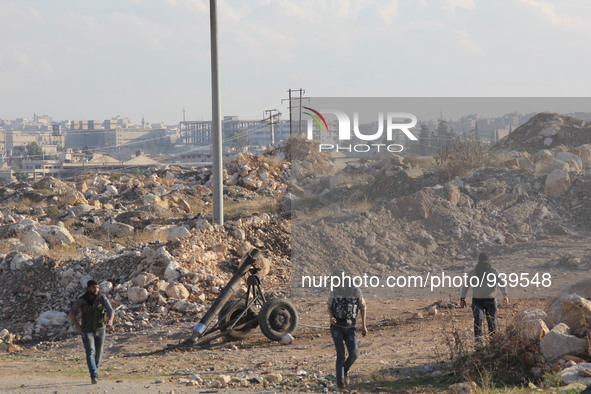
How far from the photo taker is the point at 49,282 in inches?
543

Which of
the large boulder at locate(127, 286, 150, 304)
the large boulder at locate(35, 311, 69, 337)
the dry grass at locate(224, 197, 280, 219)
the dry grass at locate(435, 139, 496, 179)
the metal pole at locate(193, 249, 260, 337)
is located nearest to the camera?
the metal pole at locate(193, 249, 260, 337)

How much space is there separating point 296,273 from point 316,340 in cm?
425

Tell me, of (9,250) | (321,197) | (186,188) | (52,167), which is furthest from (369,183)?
(52,167)

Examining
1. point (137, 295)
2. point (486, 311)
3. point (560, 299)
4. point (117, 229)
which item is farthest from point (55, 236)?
point (560, 299)

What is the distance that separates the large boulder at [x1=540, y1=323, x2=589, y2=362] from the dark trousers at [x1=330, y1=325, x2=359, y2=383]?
210cm

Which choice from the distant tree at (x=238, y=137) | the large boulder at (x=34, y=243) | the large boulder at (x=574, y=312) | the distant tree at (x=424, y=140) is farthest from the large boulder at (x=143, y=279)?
the distant tree at (x=238, y=137)

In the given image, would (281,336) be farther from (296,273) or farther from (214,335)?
(296,273)

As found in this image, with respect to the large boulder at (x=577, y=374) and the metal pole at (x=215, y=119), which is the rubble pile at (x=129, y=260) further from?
the large boulder at (x=577, y=374)

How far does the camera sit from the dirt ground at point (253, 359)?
8.64 meters

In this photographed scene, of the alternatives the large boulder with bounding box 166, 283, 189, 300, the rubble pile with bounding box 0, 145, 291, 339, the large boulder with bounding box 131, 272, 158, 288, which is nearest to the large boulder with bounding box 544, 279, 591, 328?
the rubble pile with bounding box 0, 145, 291, 339

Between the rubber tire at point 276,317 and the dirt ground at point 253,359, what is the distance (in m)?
0.19

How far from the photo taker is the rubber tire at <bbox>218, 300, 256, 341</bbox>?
1103 cm

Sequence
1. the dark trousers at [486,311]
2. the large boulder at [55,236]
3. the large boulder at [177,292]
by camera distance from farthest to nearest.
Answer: the large boulder at [55,236]
the large boulder at [177,292]
the dark trousers at [486,311]

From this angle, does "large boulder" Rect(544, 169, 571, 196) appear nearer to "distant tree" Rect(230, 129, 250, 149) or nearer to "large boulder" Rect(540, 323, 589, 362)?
"large boulder" Rect(540, 323, 589, 362)
